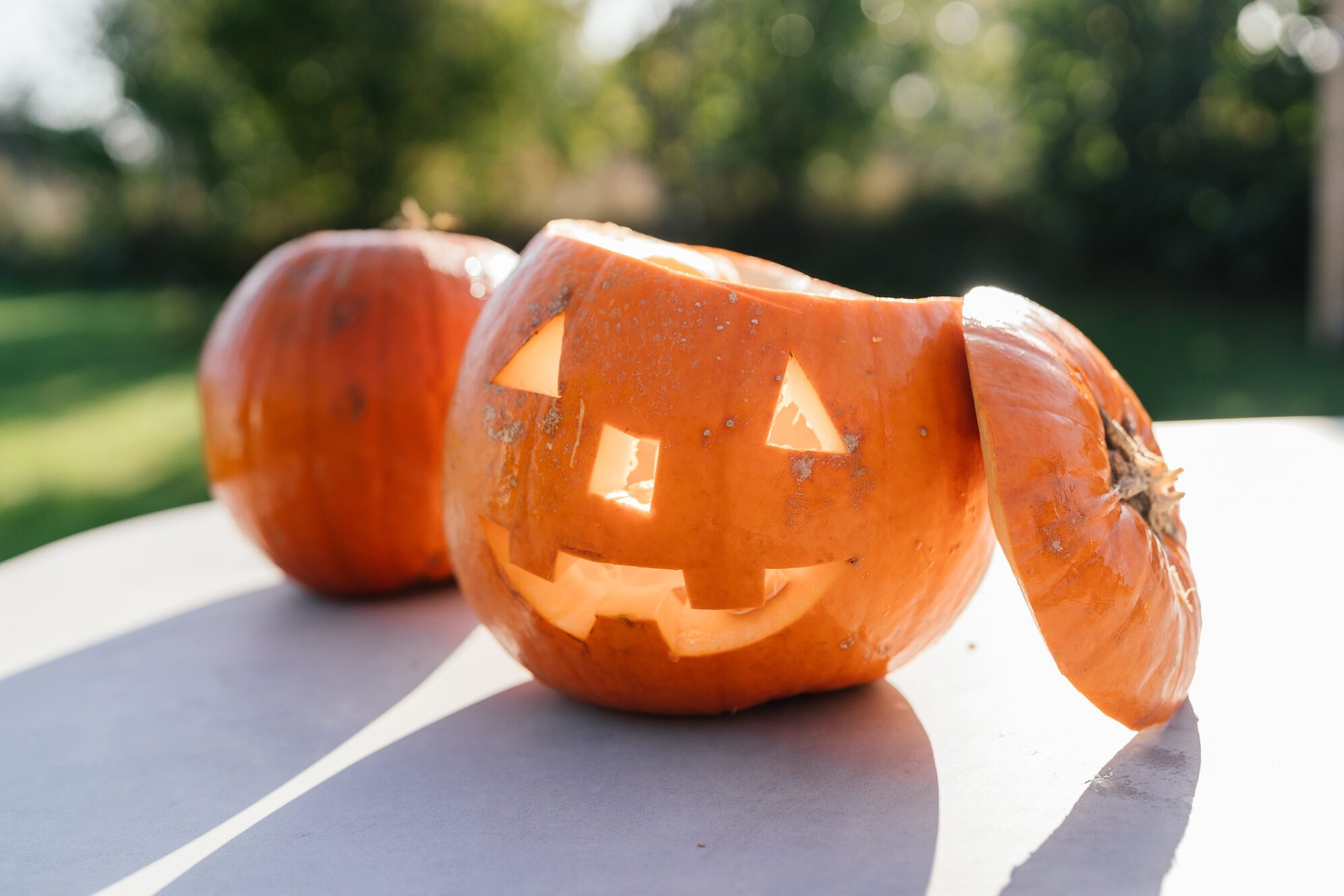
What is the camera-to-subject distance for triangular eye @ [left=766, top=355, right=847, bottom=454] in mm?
1902

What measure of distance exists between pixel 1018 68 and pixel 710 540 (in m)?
12.2

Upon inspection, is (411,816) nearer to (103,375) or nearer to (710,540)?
(710,540)

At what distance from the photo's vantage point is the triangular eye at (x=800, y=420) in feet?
6.24

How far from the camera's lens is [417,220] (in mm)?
3072

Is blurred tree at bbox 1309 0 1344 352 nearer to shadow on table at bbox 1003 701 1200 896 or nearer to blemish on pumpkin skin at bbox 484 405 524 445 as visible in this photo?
shadow on table at bbox 1003 701 1200 896

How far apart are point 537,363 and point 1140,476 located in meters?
1.09

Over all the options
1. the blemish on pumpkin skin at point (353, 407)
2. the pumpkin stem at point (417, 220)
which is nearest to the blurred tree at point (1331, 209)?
the pumpkin stem at point (417, 220)

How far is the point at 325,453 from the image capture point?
268cm

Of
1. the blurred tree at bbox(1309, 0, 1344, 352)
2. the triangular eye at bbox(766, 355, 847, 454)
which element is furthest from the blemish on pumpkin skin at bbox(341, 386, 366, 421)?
the blurred tree at bbox(1309, 0, 1344, 352)

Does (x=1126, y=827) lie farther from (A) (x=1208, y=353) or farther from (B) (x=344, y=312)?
(A) (x=1208, y=353)

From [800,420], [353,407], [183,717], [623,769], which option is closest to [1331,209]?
[800,420]

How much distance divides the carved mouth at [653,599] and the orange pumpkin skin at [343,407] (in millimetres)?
721

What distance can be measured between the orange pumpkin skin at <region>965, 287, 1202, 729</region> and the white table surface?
16 centimetres

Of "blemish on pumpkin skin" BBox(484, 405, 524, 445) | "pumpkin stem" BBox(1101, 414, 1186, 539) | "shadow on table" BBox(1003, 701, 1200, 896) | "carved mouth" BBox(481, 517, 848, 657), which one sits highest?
"blemish on pumpkin skin" BBox(484, 405, 524, 445)
